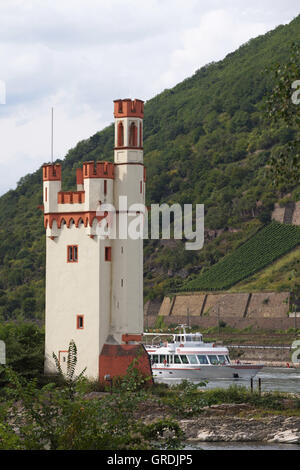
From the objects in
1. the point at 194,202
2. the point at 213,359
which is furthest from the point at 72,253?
the point at 194,202

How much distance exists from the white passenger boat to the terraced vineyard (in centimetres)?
6137

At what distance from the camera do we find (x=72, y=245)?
41188mm

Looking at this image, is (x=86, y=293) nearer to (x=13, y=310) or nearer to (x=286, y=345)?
(x=286, y=345)

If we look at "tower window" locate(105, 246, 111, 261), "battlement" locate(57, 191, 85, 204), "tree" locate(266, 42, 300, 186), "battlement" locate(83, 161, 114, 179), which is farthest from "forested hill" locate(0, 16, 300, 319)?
"tree" locate(266, 42, 300, 186)

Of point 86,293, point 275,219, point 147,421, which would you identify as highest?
point 275,219

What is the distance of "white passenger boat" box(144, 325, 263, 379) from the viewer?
2581 inches

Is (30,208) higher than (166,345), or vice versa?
(30,208)

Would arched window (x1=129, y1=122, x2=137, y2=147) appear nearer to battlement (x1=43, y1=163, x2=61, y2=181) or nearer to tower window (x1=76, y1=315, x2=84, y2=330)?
battlement (x1=43, y1=163, x2=61, y2=181)

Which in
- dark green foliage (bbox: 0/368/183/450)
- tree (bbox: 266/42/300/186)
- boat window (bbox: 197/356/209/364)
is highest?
tree (bbox: 266/42/300/186)

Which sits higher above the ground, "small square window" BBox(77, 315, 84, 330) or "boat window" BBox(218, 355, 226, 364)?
"small square window" BBox(77, 315, 84, 330)

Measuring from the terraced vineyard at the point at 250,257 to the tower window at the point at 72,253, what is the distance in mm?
88207

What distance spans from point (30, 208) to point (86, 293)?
513 feet
